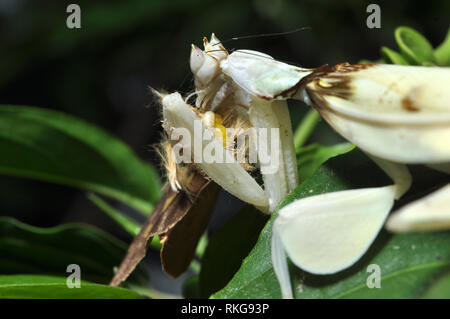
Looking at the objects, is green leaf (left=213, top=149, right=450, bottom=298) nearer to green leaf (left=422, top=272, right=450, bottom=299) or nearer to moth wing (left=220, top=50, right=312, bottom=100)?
green leaf (left=422, top=272, right=450, bottom=299)

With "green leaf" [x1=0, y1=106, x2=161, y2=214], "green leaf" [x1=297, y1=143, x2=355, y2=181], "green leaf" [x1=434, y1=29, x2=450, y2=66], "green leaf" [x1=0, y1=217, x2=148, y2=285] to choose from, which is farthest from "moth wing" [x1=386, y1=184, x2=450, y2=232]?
"green leaf" [x1=0, y1=106, x2=161, y2=214]

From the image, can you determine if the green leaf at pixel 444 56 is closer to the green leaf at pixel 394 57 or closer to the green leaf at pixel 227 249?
the green leaf at pixel 394 57

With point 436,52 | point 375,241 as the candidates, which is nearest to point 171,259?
point 375,241

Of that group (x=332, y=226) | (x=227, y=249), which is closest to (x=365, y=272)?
(x=332, y=226)

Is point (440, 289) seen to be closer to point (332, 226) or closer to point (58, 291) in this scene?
point (332, 226)

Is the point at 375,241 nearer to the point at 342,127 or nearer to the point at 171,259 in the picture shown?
the point at 342,127
